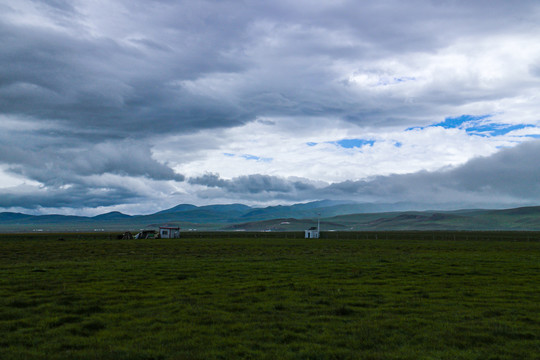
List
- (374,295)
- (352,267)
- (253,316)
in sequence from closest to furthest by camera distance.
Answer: (253,316)
(374,295)
(352,267)

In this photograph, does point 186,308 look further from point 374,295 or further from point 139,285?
point 374,295

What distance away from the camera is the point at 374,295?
67.3ft

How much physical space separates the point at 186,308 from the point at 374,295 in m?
9.22

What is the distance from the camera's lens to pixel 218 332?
13867mm

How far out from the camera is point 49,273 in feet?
93.0

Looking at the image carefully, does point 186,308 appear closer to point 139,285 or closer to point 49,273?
point 139,285

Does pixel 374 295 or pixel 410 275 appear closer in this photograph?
pixel 374 295

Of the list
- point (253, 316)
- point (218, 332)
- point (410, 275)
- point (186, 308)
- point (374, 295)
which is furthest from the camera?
point (410, 275)

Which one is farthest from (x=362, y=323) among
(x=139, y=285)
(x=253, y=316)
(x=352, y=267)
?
(x=352, y=267)

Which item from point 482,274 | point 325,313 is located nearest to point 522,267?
point 482,274

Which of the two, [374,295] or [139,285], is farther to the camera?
[139,285]

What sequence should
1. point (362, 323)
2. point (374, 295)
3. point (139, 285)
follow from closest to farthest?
point (362, 323)
point (374, 295)
point (139, 285)

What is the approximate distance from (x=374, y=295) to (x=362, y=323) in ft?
19.3

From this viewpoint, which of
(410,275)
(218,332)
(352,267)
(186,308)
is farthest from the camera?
(352,267)
